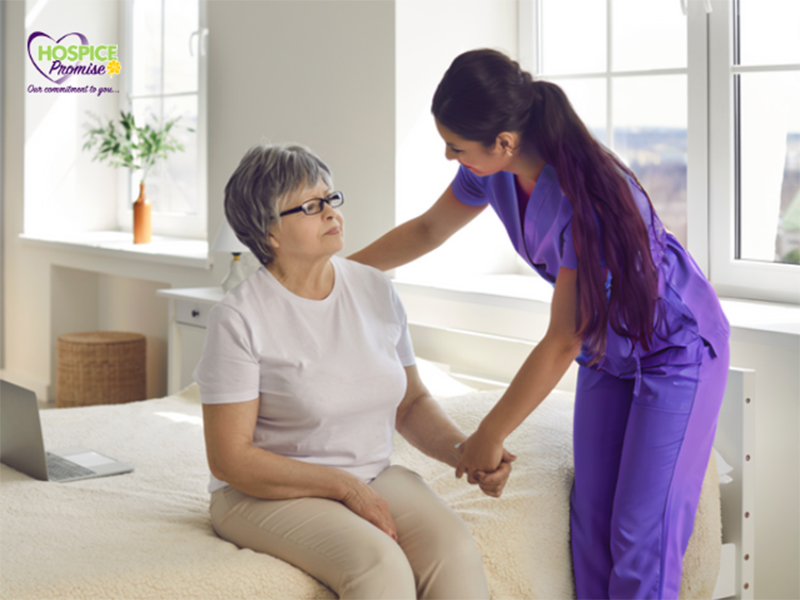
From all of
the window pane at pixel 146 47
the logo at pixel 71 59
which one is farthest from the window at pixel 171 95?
the logo at pixel 71 59

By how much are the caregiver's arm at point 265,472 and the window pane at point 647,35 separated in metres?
1.65

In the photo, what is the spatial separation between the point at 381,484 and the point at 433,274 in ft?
4.52

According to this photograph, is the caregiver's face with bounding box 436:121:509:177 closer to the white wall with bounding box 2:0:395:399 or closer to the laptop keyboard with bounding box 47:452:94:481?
the laptop keyboard with bounding box 47:452:94:481

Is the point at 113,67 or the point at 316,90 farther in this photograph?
the point at 113,67

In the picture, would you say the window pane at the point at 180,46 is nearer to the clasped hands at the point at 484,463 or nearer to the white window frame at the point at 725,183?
the white window frame at the point at 725,183

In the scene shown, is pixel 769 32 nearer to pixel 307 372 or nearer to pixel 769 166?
pixel 769 166

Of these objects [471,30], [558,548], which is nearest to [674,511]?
[558,548]

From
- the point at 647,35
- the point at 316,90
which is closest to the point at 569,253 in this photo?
the point at 647,35

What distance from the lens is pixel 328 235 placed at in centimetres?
143

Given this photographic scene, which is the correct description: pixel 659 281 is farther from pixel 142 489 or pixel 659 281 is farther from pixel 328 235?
pixel 142 489

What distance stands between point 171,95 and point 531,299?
282 centimetres

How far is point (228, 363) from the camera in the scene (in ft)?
4.33

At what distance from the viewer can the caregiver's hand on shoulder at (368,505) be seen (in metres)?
1.33

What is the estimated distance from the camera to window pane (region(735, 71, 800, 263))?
218 centimetres
